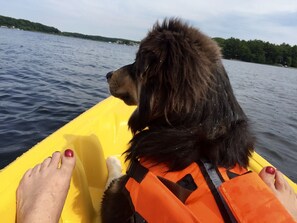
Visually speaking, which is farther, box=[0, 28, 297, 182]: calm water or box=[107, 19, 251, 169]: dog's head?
box=[0, 28, 297, 182]: calm water

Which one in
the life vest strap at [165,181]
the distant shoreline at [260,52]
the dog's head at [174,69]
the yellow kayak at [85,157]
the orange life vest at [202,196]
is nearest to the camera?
the orange life vest at [202,196]

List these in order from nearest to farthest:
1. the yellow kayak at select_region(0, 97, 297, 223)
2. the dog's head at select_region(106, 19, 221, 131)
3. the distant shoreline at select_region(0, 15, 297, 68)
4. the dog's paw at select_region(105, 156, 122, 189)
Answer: the dog's head at select_region(106, 19, 221, 131) → the yellow kayak at select_region(0, 97, 297, 223) → the dog's paw at select_region(105, 156, 122, 189) → the distant shoreline at select_region(0, 15, 297, 68)

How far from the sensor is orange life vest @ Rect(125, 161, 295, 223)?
1.42 metres

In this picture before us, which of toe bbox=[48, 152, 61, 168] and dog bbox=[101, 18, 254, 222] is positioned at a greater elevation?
dog bbox=[101, 18, 254, 222]

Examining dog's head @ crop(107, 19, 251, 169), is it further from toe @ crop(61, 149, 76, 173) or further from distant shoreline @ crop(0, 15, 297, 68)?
Result: distant shoreline @ crop(0, 15, 297, 68)

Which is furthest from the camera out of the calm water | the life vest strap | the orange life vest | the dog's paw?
the calm water

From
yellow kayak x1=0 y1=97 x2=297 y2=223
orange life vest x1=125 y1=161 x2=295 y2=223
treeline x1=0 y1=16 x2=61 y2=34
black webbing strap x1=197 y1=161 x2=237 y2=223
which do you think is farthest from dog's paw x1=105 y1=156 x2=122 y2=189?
treeline x1=0 y1=16 x2=61 y2=34

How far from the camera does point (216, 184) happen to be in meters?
1.56

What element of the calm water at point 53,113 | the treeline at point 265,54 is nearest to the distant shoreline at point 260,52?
the treeline at point 265,54

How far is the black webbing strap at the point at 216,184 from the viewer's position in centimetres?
145

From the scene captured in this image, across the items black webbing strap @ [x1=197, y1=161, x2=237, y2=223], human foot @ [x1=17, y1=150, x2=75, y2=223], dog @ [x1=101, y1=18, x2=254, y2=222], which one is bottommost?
human foot @ [x1=17, y1=150, x2=75, y2=223]

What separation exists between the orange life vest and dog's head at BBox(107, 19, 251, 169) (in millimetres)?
146

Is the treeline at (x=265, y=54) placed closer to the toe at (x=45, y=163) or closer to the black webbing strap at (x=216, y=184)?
the toe at (x=45, y=163)

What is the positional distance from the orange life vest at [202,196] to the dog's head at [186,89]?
146 millimetres
